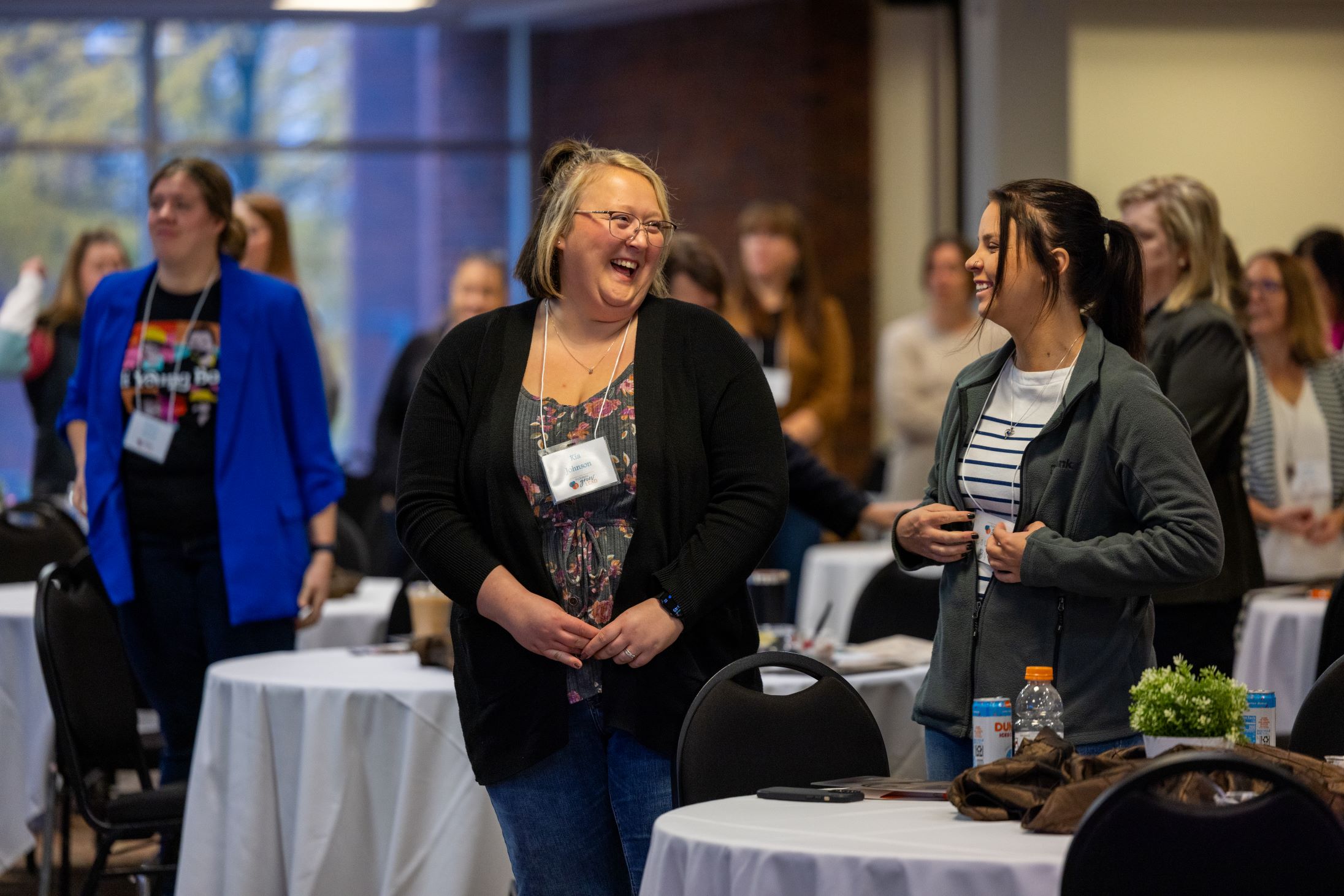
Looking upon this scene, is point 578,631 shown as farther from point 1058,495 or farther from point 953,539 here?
point 1058,495

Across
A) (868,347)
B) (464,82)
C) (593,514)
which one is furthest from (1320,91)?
(593,514)

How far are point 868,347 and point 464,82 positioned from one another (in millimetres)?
3280

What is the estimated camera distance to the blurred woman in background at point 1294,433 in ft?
16.1

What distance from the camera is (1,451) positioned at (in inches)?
396

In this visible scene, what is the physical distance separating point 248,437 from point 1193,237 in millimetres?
2088

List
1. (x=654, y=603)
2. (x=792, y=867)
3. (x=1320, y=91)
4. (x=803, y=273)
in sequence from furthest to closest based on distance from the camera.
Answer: (x=1320, y=91) < (x=803, y=273) < (x=654, y=603) < (x=792, y=867)

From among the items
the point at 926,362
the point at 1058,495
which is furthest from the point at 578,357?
the point at 926,362

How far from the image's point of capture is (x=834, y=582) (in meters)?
5.88

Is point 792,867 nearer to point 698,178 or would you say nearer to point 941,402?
point 941,402

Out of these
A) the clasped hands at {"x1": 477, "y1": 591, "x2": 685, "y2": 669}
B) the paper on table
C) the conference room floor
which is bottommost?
the conference room floor

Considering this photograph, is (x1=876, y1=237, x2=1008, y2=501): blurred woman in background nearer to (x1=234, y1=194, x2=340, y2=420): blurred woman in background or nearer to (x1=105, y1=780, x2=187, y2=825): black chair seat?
(x1=234, y1=194, x2=340, y2=420): blurred woman in background

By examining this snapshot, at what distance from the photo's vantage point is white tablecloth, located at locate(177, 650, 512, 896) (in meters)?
3.21

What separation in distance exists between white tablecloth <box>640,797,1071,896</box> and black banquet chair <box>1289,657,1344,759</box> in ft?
2.55

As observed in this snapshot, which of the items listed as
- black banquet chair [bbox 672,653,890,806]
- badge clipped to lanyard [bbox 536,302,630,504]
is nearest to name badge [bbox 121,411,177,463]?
badge clipped to lanyard [bbox 536,302,630,504]
